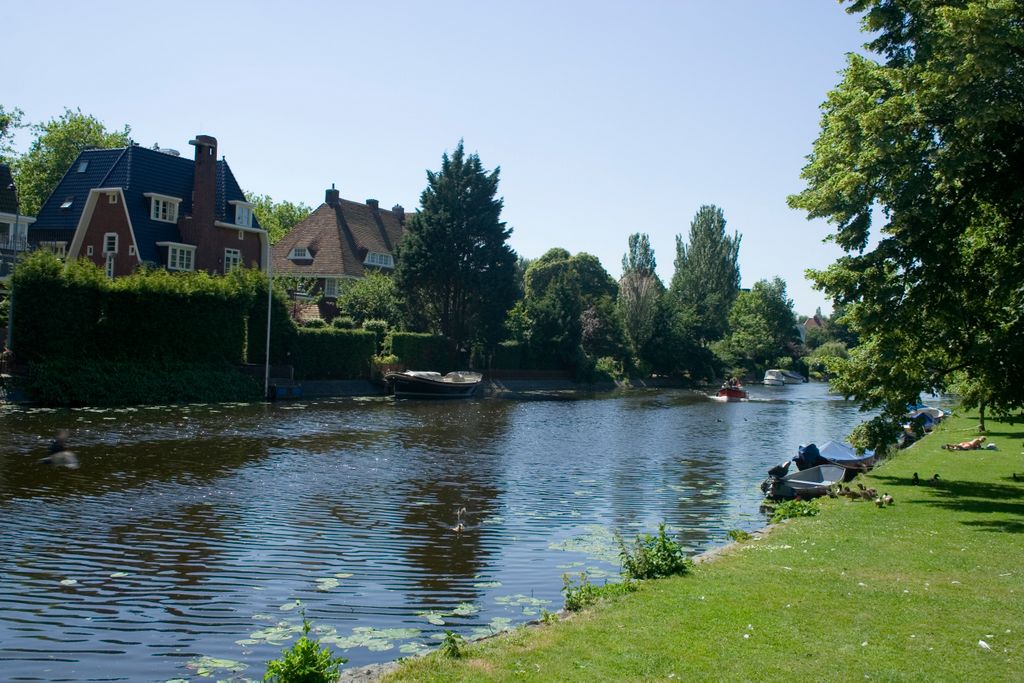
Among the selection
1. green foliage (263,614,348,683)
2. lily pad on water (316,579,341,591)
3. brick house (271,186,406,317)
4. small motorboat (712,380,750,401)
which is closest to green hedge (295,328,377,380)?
brick house (271,186,406,317)

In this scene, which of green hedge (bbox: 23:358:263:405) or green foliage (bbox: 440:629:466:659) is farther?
green hedge (bbox: 23:358:263:405)

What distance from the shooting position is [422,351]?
71.6m

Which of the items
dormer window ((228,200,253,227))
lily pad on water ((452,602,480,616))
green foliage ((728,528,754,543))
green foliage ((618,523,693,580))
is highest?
dormer window ((228,200,253,227))

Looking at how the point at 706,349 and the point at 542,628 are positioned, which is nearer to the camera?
the point at 542,628

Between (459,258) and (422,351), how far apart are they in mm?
8842

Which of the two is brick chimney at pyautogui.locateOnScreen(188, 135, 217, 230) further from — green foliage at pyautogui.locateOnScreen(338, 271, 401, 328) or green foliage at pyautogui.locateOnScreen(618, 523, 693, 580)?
green foliage at pyautogui.locateOnScreen(618, 523, 693, 580)

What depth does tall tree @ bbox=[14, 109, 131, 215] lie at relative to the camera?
279 ft

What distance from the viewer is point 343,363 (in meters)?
62.3

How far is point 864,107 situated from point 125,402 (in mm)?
38008

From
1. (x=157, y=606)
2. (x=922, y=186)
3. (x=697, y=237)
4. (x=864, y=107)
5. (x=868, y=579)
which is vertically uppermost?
(x=697, y=237)

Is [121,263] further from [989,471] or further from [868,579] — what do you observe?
[868,579]

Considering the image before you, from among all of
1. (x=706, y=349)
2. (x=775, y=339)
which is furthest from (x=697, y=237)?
(x=706, y=349)

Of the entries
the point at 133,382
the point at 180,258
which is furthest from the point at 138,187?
the point at 133,382

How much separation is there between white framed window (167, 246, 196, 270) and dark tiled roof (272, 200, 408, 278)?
18275 millimetres
